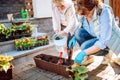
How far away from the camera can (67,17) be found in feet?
8.82

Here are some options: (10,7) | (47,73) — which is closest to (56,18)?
(47,73)

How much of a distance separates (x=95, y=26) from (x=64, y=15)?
0.81 metres

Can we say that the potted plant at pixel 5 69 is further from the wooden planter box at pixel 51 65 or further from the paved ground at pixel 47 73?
the wooden planter box at pixel 51 65

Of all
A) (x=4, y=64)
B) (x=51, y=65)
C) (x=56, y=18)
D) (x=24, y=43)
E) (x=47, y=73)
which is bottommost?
(x=47, y=73)

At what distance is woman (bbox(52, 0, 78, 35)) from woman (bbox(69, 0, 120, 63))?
352mm

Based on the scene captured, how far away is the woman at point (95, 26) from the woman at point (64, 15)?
0.35 metres

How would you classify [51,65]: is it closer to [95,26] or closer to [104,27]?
[95,26]

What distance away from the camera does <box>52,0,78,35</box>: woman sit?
8.54ft

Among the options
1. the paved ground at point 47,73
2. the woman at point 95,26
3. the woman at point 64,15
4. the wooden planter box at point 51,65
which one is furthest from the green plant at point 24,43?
the woman at point 95,26

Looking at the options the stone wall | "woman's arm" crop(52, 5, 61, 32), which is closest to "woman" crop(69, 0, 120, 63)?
"woman's arm" crop(52, 5, 61, 32)

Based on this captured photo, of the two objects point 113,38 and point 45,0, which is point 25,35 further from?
point 113,38

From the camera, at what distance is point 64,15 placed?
2.70m

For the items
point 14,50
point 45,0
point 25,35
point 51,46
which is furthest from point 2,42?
point 45,0

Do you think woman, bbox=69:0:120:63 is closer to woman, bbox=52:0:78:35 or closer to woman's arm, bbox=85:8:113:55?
→ woman's arm, bbox=85:8:113:55
